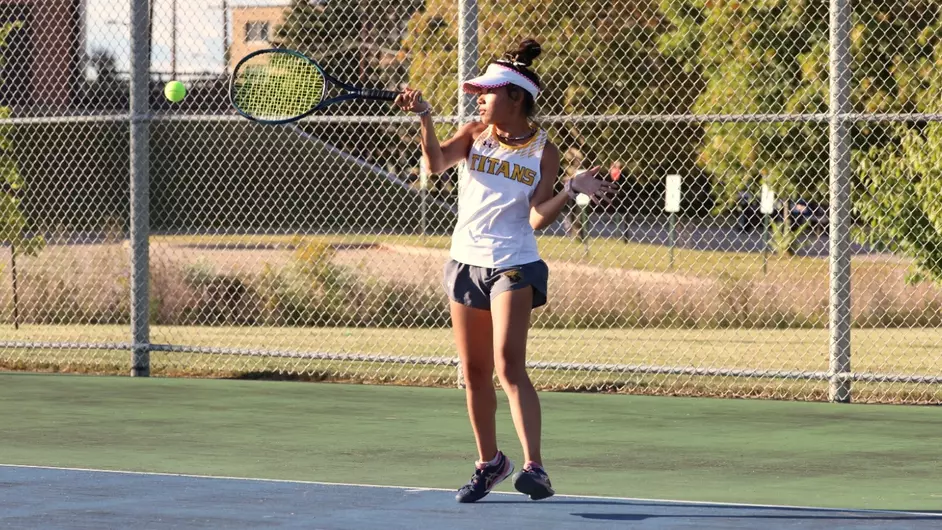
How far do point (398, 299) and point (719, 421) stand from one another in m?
8.92

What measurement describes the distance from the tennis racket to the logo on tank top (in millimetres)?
1058

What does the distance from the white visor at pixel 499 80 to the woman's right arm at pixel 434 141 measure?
A: 0.62 ft

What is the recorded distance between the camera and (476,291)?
6918mm

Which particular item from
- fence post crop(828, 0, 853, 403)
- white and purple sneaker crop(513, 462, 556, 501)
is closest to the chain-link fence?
fence post crop(828, 0, 853, 403)

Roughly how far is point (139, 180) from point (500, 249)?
6125 millimetres

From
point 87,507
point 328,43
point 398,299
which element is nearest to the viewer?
point 87,507

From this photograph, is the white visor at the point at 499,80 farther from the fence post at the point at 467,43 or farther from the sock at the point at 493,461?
the fence post at the point at 467,43

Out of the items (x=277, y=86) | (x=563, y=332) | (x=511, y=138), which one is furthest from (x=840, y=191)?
(x=563, y=332)

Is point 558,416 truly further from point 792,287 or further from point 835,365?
point 792,287

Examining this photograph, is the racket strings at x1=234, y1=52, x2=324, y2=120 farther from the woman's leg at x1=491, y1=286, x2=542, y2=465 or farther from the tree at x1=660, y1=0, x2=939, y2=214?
the tree at x1=660, y1=0, x2=939, y2=214

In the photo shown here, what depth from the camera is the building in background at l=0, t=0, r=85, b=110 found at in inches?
701

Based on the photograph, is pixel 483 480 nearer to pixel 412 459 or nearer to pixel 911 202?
pixel 412 459

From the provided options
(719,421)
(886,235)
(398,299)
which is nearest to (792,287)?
(398,299)

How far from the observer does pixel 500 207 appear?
6.86 meters
